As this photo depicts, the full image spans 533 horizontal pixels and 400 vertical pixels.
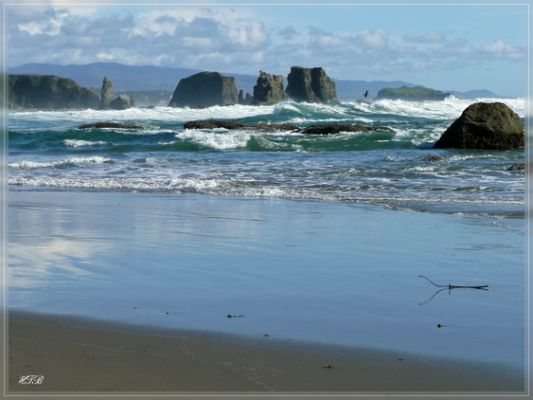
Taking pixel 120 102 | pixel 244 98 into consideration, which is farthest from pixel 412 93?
pixel 120 102

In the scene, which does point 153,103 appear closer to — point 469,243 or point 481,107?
point 481,107

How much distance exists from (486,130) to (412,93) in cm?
5518

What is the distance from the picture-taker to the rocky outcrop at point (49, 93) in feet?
340

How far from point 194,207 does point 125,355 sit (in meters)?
6.76

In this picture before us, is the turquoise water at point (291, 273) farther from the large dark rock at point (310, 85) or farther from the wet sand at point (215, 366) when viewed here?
the large dark rock at point (310, 85)

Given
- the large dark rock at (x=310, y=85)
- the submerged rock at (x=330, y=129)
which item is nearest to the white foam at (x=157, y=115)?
the submerged rock at (x=330, y=129)

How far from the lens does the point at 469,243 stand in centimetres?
783

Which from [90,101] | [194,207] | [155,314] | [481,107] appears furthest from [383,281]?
[90,101]

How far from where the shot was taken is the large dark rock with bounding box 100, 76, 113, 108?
103 meters

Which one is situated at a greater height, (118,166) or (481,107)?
(481,107)

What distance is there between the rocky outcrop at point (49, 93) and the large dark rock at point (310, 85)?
36287 mm

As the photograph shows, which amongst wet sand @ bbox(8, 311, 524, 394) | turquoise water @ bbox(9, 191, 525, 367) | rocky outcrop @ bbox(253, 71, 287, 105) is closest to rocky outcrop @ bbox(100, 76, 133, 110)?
rocky outcrop @ bbox(253, 71, 287, 105)

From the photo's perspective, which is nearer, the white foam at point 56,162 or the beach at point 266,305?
the beach at point 266,305

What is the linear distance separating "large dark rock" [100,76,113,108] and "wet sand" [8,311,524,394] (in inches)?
3925
